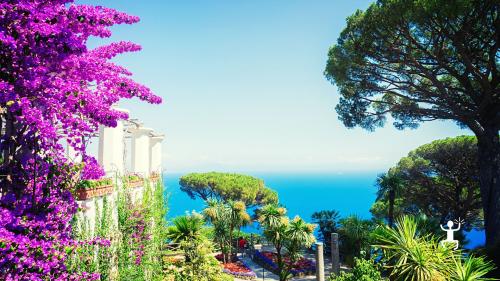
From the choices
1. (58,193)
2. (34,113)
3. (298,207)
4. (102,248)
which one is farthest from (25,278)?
(298,207)

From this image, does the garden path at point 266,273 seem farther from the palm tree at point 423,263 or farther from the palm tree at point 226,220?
the palm tree at point 423,263

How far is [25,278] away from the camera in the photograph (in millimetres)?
5098

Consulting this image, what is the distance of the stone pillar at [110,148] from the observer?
365 inches

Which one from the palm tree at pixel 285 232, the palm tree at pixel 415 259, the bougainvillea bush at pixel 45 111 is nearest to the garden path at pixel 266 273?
the palm tree at pixel 285 232

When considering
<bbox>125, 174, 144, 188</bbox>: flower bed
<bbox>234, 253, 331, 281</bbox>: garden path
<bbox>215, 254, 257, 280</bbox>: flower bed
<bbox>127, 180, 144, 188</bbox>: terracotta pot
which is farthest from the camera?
<bbox>234, 253, 331, 281</bbox>: garden path

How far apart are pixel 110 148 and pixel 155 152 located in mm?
7237

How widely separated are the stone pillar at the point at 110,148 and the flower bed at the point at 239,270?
12311 mm

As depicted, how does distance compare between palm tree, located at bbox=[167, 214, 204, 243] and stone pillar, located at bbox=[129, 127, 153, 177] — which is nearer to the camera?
stone pillar, located at bbox=[129, 127, 153, 177]

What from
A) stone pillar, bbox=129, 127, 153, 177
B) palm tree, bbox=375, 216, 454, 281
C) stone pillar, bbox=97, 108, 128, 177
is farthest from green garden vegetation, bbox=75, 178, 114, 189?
palm tree, bbox=375, 216, 454, 281

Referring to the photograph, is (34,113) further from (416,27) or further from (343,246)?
(343,246)

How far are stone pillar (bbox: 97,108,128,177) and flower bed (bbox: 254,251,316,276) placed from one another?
16220 mm

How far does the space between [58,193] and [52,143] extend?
907mm

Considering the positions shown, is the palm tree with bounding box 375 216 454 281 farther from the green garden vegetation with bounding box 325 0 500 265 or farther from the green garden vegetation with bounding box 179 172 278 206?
the green garden vegetation with bounding box 179 172 278 206

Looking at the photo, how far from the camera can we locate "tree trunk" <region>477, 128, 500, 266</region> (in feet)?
59.5
